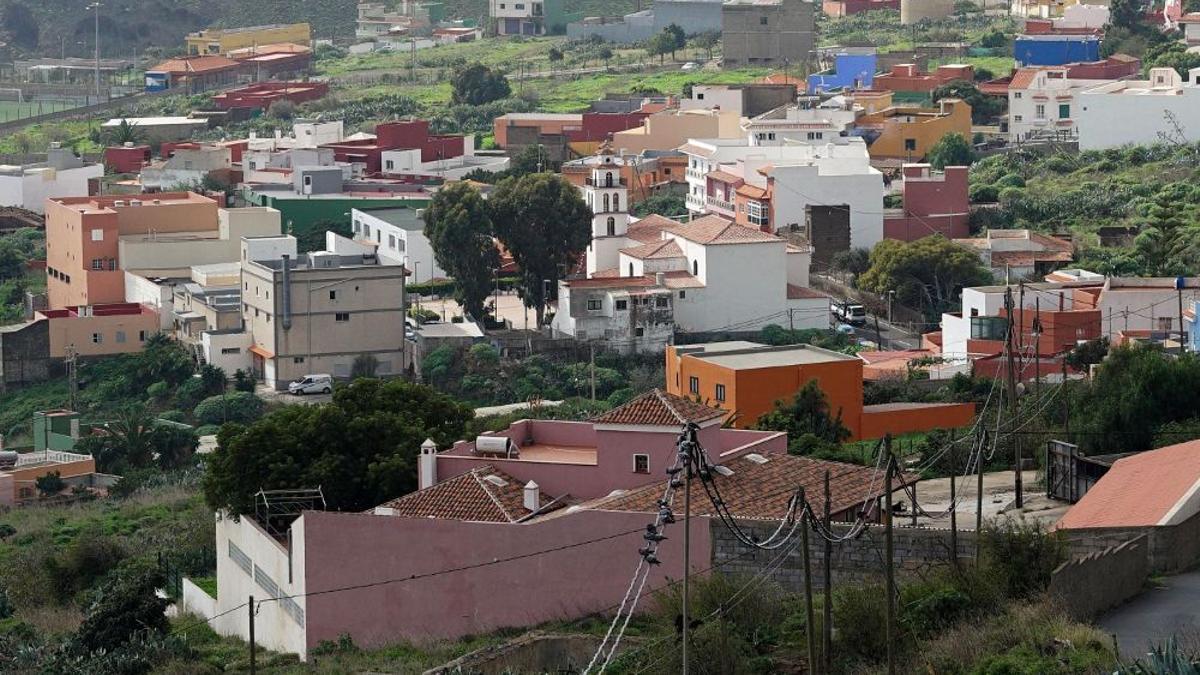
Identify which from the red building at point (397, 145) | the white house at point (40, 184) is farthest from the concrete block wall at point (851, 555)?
the red building at point (397, 145)

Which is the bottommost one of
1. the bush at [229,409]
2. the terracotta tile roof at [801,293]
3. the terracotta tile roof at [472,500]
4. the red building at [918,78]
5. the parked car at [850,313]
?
the bush at [229,409]

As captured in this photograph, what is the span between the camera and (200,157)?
63188 millimetres

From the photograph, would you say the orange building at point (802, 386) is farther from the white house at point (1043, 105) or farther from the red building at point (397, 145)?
the red building at point (397, 145)

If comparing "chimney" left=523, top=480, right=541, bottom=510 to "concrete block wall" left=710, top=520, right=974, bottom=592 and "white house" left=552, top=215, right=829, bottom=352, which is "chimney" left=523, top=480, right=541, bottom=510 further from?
"white house" left=552, top=215, right=829, bottom=352

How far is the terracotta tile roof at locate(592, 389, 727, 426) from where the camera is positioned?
25578 mm

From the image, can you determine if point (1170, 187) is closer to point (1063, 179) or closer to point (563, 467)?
point (1063, 179)

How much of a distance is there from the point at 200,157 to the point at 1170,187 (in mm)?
22543

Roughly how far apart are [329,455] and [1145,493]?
857cm

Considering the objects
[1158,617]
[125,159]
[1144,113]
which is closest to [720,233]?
[1144,113]

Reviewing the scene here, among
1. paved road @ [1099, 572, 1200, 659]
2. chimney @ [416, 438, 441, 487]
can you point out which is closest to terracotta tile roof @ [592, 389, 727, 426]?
chimney @ [416, 438, 441, 487]

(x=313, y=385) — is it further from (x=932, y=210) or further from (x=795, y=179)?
(x=932, y=210)

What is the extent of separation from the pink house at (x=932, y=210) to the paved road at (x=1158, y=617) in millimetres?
30991

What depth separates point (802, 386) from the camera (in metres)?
33.5

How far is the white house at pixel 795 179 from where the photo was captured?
52094 millimetres
